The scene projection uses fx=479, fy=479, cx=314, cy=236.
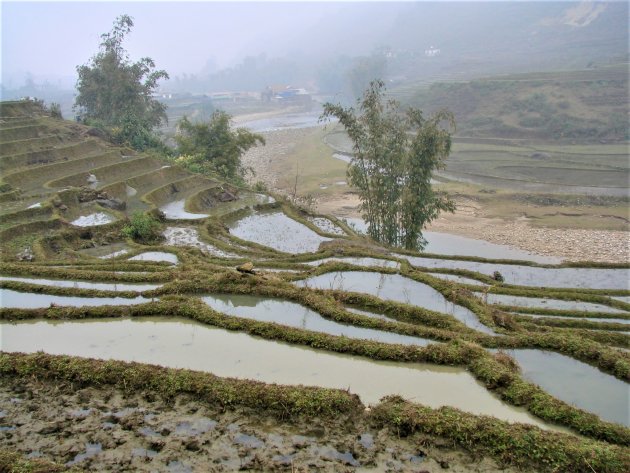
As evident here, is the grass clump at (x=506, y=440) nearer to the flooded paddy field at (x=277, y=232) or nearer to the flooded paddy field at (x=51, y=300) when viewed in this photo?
the flooded paddy field at (x=51, y=300)


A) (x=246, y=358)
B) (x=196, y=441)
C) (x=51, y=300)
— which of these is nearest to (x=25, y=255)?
(x=51, y=300)

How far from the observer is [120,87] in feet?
120

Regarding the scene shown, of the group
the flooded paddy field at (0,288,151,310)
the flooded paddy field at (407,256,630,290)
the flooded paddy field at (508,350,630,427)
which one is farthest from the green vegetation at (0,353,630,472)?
the flooded paddy field at (407,256,630,290)

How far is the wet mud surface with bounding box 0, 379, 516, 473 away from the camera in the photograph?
578 cm

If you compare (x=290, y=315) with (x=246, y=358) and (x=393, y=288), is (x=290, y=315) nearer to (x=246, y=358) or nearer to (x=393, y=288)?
(x=246, y=358)

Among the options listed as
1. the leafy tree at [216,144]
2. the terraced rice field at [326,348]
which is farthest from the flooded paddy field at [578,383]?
the leafy tree at [216,144]

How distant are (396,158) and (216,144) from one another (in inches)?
613

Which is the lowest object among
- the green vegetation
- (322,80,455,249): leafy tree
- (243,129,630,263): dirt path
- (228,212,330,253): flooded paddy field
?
(243,129,630,263): dirt path

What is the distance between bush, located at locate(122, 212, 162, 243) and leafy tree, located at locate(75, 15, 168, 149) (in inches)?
674

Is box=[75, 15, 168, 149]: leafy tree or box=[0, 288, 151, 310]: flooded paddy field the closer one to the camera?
box=[0, 288, 151, 310]: flooded paddy field

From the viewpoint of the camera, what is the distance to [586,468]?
5.54 metres

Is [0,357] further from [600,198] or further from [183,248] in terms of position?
[600,198]

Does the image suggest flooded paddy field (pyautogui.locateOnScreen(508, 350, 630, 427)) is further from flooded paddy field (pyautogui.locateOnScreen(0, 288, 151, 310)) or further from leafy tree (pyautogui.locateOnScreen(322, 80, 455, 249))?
leafy tree (pyautogui.locateOnScreen(322, 80, 455, 249))

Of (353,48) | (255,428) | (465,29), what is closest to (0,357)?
(255,428)
